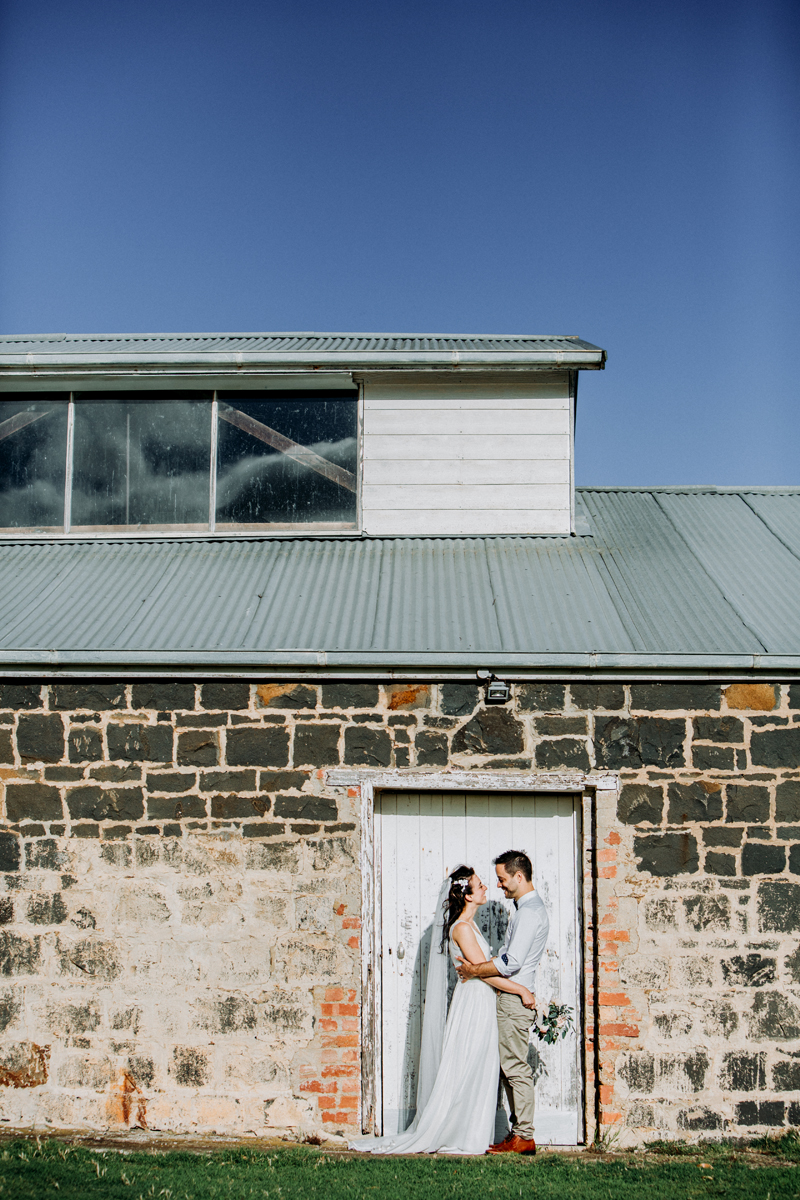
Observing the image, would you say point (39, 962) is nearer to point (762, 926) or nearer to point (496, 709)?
point (496, 709)

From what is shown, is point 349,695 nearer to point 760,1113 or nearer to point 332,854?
point 332,854

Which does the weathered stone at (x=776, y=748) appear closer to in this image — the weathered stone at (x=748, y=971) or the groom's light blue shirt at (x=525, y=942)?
the weathered stone at (x=748, y=971)

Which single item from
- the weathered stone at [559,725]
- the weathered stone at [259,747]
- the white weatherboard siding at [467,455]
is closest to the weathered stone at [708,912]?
the weathered stone at [559,725]

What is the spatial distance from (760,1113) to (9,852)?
505cm

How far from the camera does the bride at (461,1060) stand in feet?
17.8

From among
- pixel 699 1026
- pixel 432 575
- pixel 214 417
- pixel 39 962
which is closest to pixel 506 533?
pixel 432 575

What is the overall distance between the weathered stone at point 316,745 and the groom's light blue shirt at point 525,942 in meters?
1.52

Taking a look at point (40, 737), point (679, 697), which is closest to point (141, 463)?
point (40, 737)

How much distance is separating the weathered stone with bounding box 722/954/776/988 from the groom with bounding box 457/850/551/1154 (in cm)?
124

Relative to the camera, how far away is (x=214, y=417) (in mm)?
8258

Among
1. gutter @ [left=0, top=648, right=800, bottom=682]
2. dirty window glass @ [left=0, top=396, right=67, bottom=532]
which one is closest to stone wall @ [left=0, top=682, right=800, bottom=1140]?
gutter @ [left=0, top=648, right=800, bottom=682]

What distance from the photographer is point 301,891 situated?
5941 millimetres

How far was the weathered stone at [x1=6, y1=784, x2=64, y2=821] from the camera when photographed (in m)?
6.11

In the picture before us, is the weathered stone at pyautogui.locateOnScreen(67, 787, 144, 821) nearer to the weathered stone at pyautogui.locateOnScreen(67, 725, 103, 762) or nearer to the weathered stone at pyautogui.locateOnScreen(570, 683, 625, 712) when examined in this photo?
the weathered stone at pyautogui.locateOnScreen(67, 725, 103, 762)
